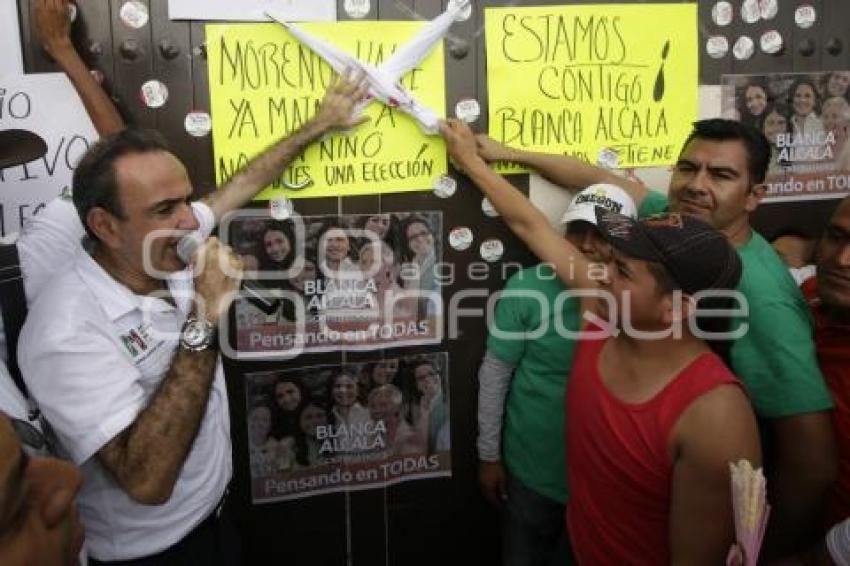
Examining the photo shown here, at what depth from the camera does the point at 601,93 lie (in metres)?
1.82

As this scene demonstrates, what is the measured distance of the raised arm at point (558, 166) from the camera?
5.77 feet

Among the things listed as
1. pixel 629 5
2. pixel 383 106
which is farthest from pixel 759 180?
pixel 383 106

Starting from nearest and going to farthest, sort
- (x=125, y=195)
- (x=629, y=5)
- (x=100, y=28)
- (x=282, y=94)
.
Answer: (x=125, y=195) < (x=100, y=28) < (x=282, y=94) < (x=629, y=5)

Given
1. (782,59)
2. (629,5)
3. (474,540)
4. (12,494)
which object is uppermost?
(629,5)

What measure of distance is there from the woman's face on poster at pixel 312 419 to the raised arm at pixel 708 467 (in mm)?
992

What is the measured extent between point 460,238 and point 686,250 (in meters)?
0.75

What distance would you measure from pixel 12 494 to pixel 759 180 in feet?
5.45

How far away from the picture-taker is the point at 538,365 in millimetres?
1756

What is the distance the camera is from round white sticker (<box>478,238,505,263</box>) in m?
1.89

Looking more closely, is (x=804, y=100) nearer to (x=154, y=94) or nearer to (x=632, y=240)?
(x=632, y=240)

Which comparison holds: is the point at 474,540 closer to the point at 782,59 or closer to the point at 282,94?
the point at 282,94

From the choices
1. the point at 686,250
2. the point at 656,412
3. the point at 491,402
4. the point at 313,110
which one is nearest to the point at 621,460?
the point at 656,412

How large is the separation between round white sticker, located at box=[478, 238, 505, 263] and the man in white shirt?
30.6 inches

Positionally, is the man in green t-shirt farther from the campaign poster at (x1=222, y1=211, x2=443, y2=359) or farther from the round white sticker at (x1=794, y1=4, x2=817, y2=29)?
the campaign poster at (x1=222, y1=211, x2=443, y2=359)
